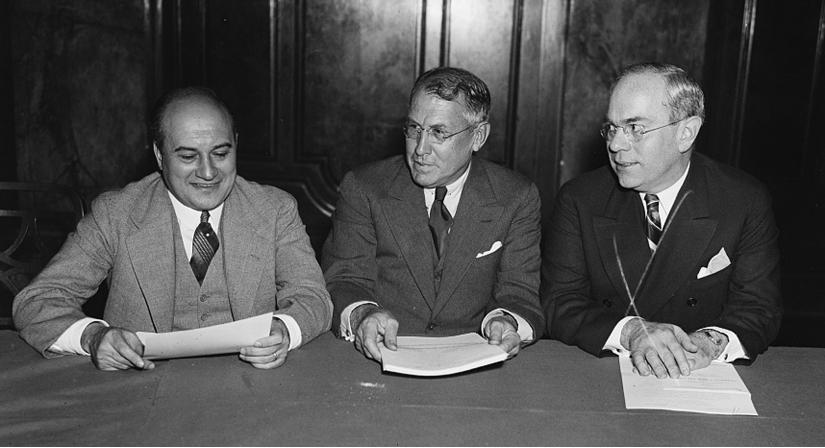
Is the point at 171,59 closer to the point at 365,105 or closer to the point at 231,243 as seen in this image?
the point at 365,105

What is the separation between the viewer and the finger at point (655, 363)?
1724 mm

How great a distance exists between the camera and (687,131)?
86.3 inches

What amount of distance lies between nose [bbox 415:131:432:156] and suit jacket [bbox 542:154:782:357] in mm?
485

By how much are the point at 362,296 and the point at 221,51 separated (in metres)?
2.88

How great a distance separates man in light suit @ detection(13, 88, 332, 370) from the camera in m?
1.97

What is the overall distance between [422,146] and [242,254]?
637 millimetres

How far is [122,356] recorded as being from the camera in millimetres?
1646

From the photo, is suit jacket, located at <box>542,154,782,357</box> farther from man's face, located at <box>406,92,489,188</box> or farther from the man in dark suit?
man's face, located at <box>406,92,489,188</box>

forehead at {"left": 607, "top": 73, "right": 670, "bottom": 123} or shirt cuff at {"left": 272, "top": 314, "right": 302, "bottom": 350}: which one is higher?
forehead at {"left": 607, "top": 73, "right": 670, "bottom": 123}

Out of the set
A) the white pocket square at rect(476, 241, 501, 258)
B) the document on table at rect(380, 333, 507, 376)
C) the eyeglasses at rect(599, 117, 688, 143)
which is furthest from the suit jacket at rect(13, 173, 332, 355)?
the eyeglasses at rect(599, 117, 688, 143)

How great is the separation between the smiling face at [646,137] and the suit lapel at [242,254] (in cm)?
110

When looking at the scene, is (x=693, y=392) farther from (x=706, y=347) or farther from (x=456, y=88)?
(x=456, y=88)

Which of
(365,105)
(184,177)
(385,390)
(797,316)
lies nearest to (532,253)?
(385,390)

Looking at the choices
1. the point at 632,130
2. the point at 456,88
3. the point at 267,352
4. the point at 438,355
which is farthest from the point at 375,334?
the point at 632,130
